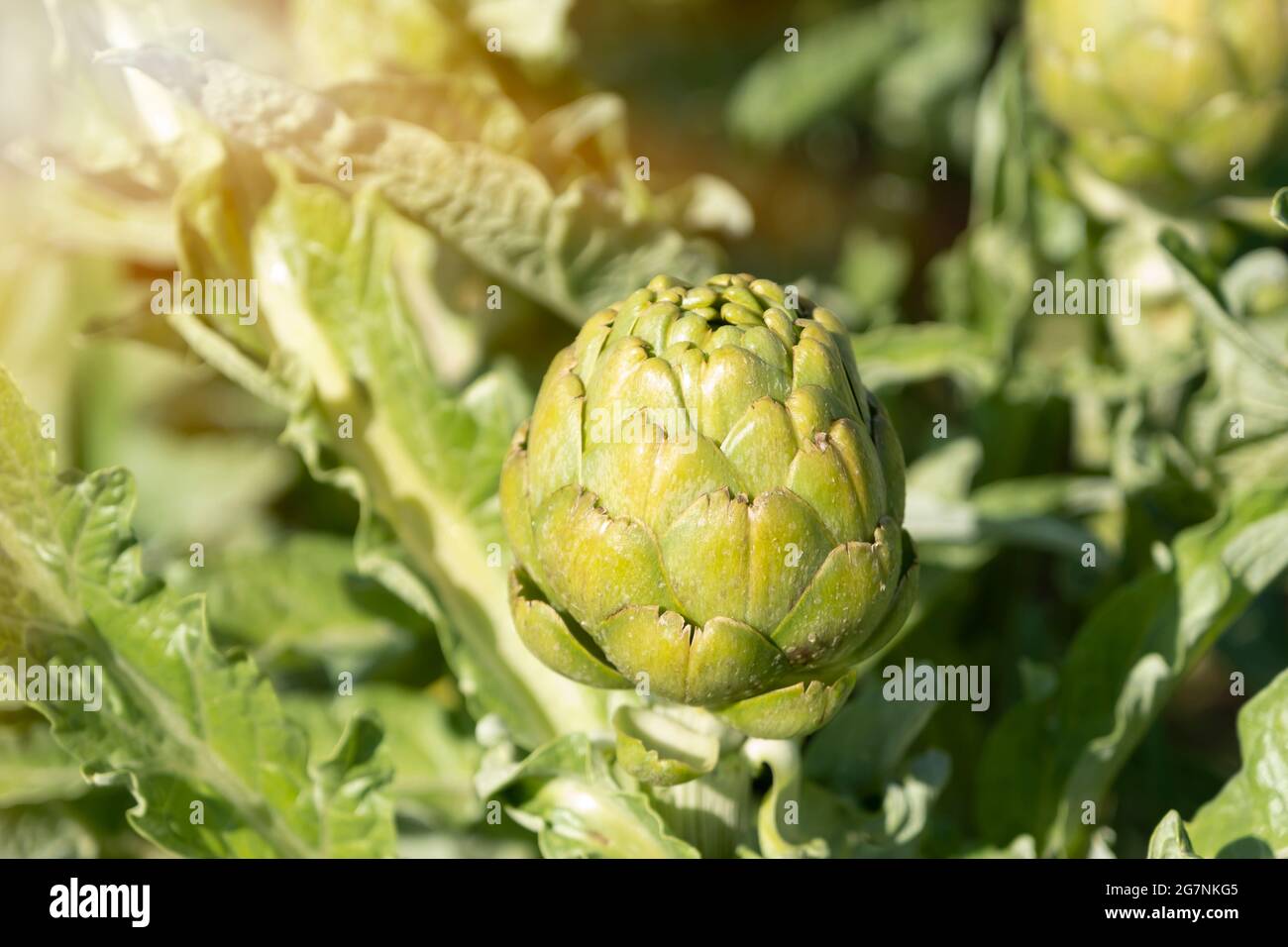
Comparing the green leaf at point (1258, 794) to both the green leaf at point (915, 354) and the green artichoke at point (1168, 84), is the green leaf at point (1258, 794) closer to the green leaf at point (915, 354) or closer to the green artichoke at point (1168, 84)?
the green leaf at point (915, 354)

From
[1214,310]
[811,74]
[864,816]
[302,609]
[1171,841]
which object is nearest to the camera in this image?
[1171,841]

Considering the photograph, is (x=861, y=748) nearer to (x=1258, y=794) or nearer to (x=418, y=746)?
(x=1258, y=794)

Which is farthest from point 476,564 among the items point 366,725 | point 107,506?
point 107,506

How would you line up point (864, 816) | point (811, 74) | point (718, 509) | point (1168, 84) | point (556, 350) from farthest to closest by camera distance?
1. point (811, 74)
2. point (556, 350)
3. point (1168, 84)
4. point (864, 816)
5. point (718, 509)

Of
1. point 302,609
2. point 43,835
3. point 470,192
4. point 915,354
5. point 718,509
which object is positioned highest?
point 470,192

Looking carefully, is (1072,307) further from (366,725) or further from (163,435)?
(163,435)

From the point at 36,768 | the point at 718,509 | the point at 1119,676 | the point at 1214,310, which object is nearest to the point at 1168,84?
the point at 1214,310

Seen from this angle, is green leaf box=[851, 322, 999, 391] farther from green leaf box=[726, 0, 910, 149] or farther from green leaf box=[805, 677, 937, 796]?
green leaf box=[726, 0, 910, 149]
